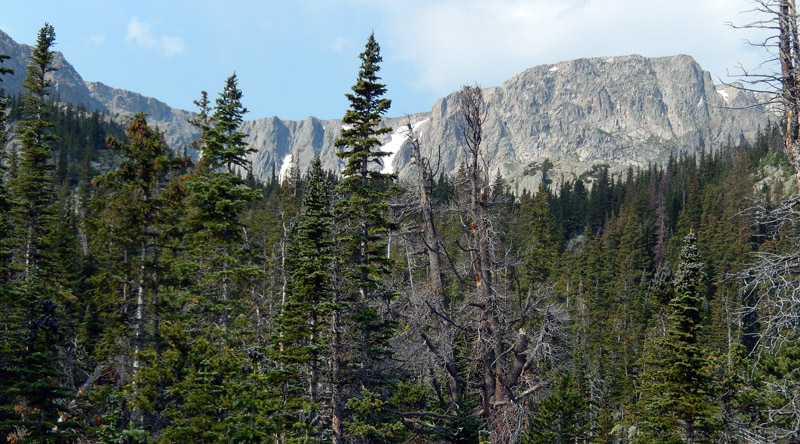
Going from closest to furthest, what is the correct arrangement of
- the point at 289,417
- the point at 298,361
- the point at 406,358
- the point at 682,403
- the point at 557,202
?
the point at 289,417
the point at 298,361
the point at 406,358
the point at 682,403
the point at 557,202

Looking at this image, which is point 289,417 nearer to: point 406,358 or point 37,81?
point 406,358

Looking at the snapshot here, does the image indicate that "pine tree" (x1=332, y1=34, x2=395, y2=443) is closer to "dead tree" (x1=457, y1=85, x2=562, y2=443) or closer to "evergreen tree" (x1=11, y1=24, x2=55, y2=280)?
"dead tree" (x1=457, y1=85, x2=562, y2=443)

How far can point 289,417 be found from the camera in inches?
582

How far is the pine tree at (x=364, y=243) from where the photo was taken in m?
17.3

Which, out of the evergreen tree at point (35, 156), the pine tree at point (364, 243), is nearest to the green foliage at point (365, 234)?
the pine tree at point (364, 243)

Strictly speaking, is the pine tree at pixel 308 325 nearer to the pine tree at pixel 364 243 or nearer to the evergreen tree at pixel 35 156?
the pine tree at pixel 364 243

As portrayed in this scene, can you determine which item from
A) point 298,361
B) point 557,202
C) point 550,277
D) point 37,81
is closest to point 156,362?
point 298,361

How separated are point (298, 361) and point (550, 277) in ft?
175

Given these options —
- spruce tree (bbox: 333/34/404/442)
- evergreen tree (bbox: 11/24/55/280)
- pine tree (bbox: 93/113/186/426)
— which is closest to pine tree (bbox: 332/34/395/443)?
spruce tree (bbox: 333/34/404/442)

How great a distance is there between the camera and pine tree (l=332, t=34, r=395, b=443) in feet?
56.9

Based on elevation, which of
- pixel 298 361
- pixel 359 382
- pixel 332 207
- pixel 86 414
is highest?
pixel 332 207

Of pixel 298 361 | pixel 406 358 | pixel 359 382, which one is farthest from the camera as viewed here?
pixel 406 358

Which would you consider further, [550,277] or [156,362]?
[550,277]

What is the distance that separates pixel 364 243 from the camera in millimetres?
19891
